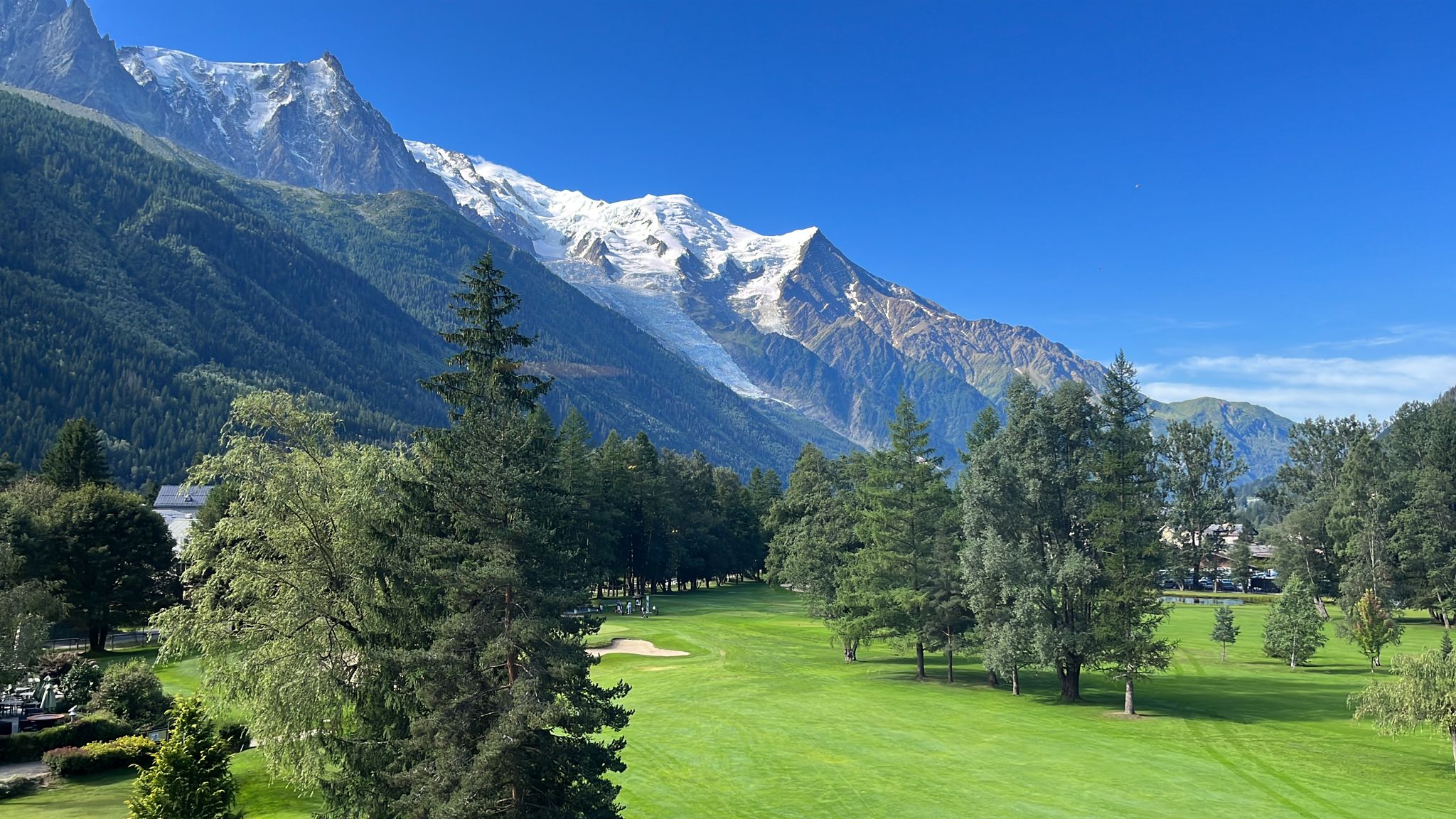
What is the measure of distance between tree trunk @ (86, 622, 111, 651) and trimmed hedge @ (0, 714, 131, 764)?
3306cm

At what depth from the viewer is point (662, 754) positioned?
122 feet

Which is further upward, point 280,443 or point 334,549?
point 280,443

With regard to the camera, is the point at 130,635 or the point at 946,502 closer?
the point at 946,502

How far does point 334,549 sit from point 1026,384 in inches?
1507

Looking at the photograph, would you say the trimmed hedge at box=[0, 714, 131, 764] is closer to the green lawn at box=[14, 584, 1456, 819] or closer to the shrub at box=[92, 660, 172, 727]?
the shrub at box=[92, 660, 172, 727]

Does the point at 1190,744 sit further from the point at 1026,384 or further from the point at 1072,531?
the point at 1026,384

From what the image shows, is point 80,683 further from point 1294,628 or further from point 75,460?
point 1294,628

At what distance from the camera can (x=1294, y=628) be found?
64500mm

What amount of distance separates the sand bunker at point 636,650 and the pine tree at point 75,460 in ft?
166

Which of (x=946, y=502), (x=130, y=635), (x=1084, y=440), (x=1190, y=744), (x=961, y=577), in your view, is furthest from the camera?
(x=130, y=635)

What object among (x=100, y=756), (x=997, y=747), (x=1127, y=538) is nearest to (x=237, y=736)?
(x=100, y=756)

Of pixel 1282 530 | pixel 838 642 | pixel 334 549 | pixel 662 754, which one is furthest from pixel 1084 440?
pixel 1282 530

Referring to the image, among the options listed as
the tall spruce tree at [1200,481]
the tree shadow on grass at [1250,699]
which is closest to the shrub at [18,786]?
the tree shadow on grass at [1250,699]

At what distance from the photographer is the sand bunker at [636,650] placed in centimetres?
6750
